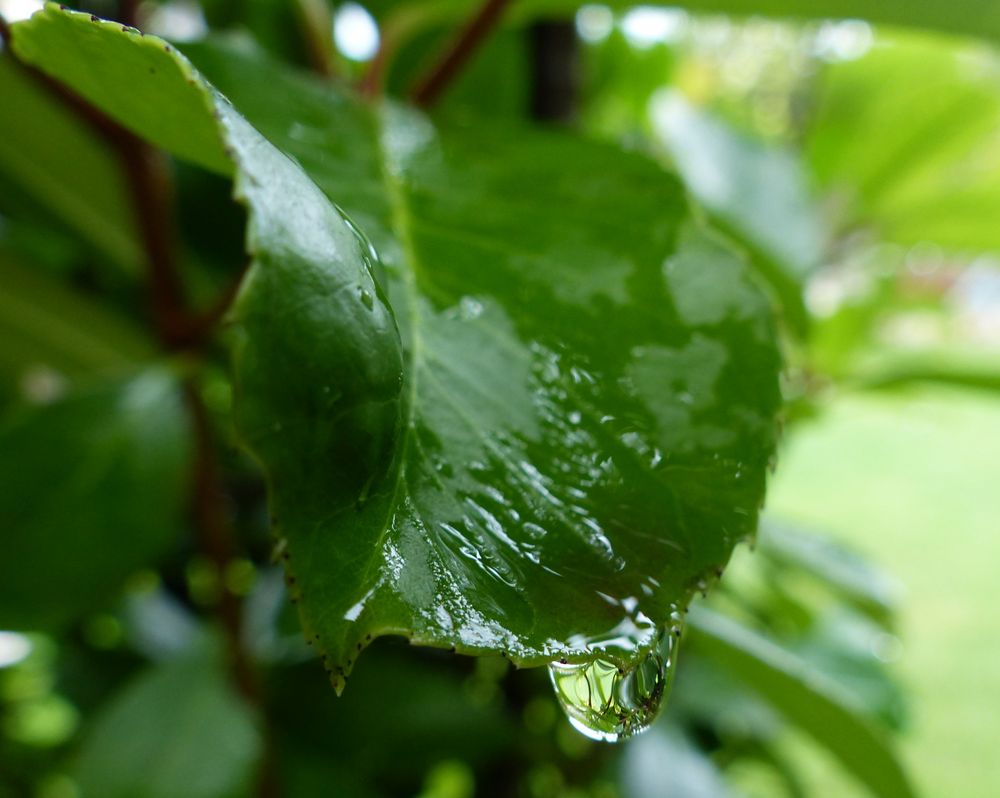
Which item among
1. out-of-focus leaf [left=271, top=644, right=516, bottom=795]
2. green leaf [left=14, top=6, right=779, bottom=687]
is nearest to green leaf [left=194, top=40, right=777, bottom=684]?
green leaf [left=14, top=6, right=779, bottom=687]

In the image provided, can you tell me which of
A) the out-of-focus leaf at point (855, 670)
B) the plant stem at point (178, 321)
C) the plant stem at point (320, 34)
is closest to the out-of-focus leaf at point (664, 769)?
the out-of-focus leaf at point (855, 670)

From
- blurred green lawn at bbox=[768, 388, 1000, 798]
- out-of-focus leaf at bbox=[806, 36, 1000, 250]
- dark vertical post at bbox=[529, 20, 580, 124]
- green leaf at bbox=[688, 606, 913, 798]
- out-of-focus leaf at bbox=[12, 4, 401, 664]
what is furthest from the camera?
blurred green lawn at bbox=[768, 388, 1000, 798]

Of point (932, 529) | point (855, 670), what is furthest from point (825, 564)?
point (932, 529)

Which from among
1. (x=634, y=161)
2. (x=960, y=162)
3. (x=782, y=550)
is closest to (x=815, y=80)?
(x=960, y=162)

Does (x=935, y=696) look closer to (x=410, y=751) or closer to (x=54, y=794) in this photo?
(x=410, y=751)

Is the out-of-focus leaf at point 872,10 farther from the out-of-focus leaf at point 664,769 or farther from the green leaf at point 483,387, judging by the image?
the out-of-focus leaf at point 664,769

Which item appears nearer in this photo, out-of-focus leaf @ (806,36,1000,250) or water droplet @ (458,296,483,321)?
water droplet @ (458,296,483,321)

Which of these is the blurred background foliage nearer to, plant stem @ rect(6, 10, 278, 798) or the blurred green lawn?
plant stem @ rect(6, 10, 278, 798)
